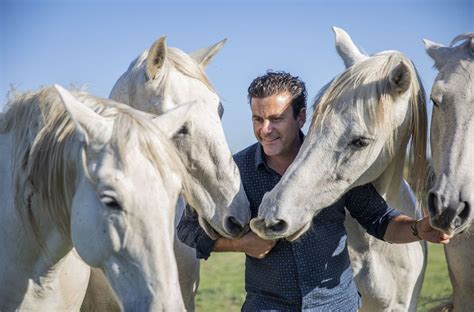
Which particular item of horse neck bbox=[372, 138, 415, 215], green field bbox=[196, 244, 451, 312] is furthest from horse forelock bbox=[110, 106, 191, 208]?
green field bbox=[196, 244, 451, 312]

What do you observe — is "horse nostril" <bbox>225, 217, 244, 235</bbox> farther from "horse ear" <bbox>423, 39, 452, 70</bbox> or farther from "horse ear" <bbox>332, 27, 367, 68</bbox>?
"horse ear" <bbox>423, 39, 452, 70</bbox>

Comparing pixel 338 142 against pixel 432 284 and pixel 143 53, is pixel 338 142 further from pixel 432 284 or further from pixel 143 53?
pixel 432 284

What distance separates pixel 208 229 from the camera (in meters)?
3.74

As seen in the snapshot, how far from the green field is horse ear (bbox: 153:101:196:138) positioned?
494 centimetres

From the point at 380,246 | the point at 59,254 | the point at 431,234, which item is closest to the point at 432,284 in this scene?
the point at 380,246

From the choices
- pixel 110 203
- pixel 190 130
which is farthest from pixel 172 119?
pixel 190 130

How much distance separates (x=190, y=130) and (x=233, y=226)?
2.02ft

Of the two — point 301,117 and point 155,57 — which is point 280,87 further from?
point 155,57

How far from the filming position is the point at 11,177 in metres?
3.24

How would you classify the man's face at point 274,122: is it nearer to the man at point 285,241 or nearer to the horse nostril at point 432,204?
the man at point 285,241

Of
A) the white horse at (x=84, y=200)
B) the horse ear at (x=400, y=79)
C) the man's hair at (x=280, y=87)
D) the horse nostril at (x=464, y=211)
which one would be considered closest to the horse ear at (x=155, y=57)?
the man's hair at (x=280, y=87)

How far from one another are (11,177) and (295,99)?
1607 mm

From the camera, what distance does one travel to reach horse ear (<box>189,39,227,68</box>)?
15.0 ft

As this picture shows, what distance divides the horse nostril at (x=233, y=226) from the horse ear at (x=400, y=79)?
3.77 ft
